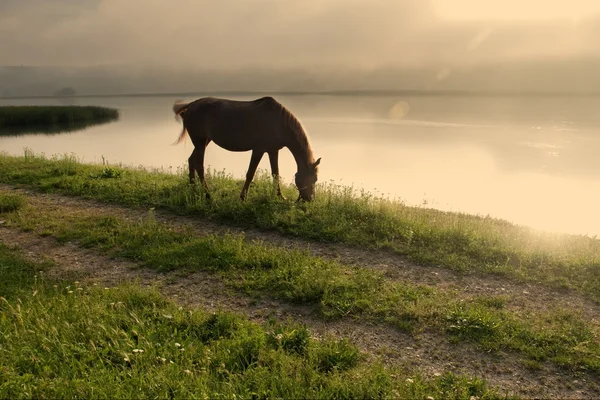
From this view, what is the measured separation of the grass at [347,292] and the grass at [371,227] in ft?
4.12

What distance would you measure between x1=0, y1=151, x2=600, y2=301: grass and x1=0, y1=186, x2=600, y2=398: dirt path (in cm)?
37

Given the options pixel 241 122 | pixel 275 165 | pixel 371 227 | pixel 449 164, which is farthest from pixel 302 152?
pixel 449 164

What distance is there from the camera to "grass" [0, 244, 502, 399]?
383cm

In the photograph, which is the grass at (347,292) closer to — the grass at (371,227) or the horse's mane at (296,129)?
the grass at (371,227)

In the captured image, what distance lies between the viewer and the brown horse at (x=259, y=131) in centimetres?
1045

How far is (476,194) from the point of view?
89.9 feet

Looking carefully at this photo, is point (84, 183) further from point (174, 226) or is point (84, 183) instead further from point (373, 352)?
point (373, 352)

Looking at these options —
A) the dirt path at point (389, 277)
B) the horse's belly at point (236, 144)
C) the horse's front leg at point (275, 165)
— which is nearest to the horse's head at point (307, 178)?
the horse's front leg at point (275, 165)


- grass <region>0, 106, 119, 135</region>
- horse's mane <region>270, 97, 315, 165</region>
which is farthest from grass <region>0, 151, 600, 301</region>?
grass <region>0, 106, 119, 135</region>

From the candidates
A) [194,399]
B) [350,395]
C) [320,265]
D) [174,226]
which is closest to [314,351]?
[350,395]

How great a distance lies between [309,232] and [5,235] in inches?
269

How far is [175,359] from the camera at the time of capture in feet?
14.1

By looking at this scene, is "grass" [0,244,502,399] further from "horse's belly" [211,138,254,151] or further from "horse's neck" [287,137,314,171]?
"horse's belly" [211,138,254,151]

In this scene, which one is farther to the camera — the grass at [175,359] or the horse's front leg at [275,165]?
the horse's front leg at [275,165]
